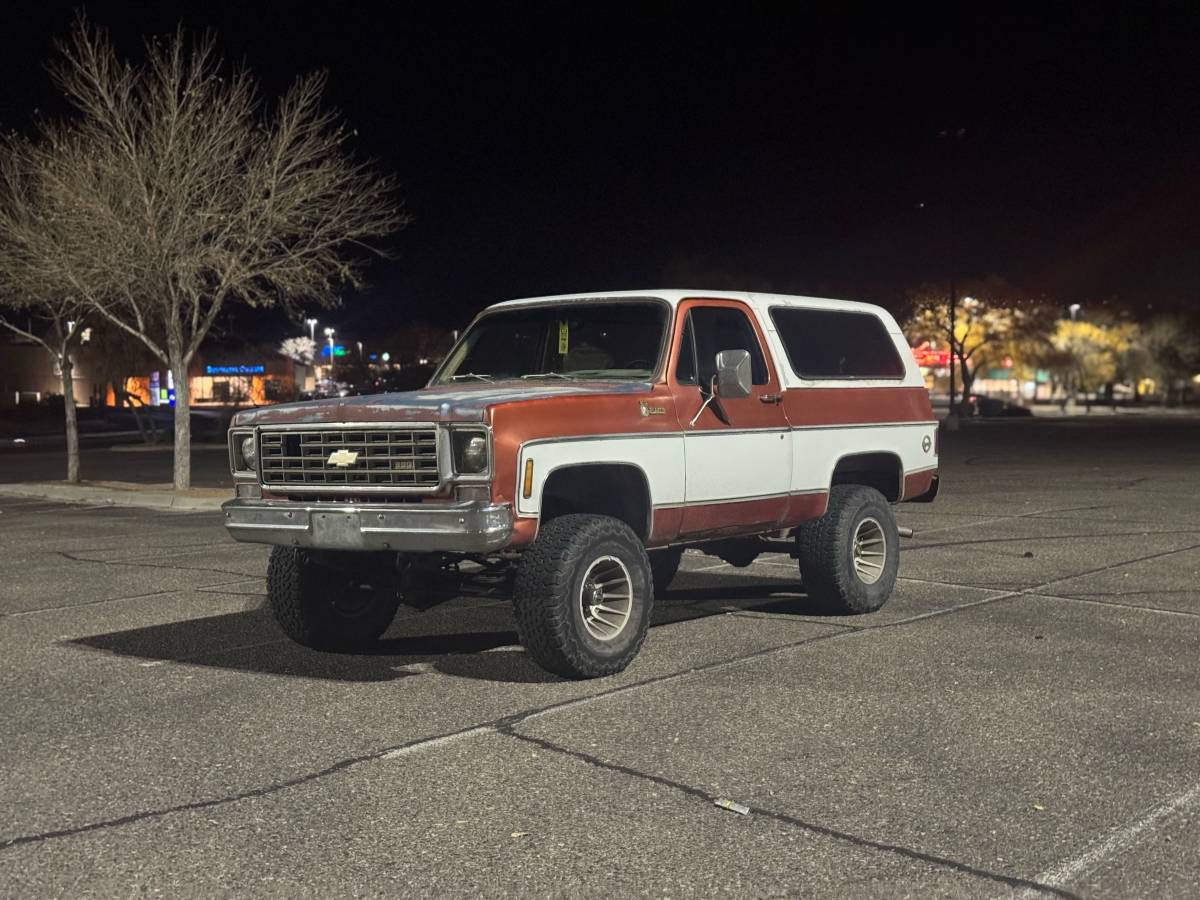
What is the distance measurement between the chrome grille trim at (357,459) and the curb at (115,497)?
12391mm

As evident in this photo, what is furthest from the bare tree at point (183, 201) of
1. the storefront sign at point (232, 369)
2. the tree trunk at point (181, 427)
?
the storefront sign at point (232, 369)

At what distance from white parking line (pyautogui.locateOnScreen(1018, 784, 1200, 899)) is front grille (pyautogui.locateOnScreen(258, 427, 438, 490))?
146 inches

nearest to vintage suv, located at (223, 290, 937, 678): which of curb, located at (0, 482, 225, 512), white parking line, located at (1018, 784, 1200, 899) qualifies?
white parking line, located at (1018, 784, 1200, 899)

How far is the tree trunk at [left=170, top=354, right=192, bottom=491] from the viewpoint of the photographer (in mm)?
21625

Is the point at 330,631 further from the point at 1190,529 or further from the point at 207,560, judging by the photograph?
the point at 1190,529

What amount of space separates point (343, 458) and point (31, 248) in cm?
1648

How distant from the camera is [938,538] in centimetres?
1431

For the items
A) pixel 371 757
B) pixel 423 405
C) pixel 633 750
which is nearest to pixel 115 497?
pixel 423 405

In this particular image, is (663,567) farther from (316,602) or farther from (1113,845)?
(1113,845)

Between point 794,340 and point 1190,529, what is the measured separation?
7.99 meters

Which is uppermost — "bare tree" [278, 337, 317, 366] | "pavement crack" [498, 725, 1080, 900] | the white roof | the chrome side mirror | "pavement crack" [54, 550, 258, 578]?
"bare tree" [278, 337, 317, 366]

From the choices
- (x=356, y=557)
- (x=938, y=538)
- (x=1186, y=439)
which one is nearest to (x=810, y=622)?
(x=356, y=557)

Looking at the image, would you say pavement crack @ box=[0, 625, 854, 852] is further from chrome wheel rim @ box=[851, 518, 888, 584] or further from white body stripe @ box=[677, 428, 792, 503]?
chrome wheel rim @ box=[851, 518, 888, 584]

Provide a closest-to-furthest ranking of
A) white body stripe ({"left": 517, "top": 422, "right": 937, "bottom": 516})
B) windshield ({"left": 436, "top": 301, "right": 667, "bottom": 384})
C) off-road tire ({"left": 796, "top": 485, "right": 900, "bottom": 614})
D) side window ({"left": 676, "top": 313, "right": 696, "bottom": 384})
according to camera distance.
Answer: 1. white body stripe ({"left": 517, "top": 422, "right": 937, "bottom": 516})
2. side window ({"left": 676, "top": 313, "right": 696, "bottom": 384})
3. windshield ({"left": 436, "top": 301, "right": 667, "bottom": 384})
4. off-road tire ({"left": 796, "top": 485, "right": 900, "bottom": 614})
